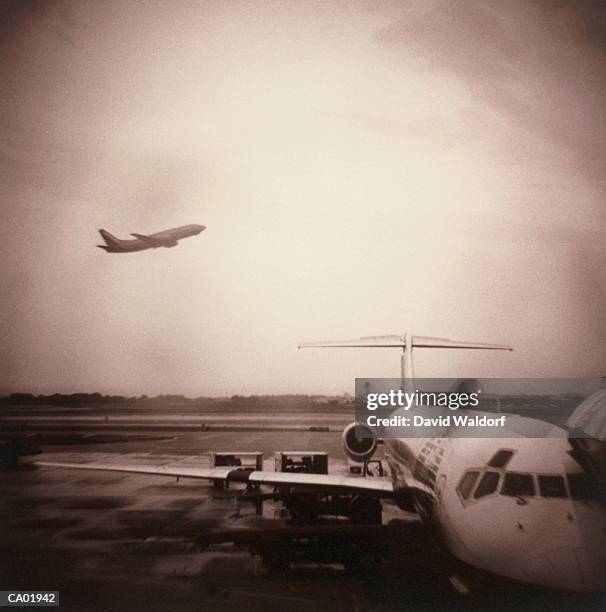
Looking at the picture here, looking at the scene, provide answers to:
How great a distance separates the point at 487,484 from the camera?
583 cm

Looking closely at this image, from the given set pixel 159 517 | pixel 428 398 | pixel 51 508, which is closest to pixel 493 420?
pixel 428 398

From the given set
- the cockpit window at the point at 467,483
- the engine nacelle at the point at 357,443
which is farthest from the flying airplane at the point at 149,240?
the cockpit window at the point at 467,483

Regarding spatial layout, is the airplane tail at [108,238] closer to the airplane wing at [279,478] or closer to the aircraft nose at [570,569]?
the airplane wing at [279,478]

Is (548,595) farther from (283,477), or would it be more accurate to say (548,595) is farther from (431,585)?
(283,477)

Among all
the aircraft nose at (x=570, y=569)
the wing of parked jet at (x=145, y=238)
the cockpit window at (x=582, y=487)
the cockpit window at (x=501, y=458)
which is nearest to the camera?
the aircraft nose at (x=570, y=569)

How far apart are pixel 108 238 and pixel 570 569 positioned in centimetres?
1008

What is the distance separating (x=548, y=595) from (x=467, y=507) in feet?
3.88

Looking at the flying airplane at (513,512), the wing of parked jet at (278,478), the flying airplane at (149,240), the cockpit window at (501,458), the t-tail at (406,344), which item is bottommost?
the wing of parked jet at (278,478)

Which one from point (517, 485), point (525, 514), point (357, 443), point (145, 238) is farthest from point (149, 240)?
point (525, 514)

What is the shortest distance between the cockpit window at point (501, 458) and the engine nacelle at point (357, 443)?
620 centimetres

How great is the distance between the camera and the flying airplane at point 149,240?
414 inches

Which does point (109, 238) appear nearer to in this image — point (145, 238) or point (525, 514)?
point (145, 238)

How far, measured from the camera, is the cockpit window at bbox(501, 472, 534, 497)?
17.8 feet

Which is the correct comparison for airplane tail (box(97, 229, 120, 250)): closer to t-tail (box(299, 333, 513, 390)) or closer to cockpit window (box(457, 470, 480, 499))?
t-tail (box(299, 333, 513, 390))
